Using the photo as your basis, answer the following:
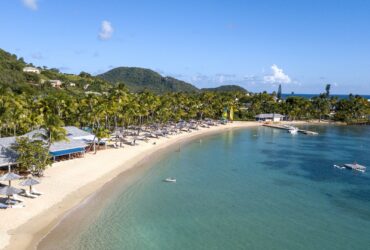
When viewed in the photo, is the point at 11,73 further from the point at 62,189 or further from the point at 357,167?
the point at 357,167

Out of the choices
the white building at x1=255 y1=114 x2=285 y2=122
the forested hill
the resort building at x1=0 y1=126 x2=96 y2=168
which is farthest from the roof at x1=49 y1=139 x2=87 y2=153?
the white building at x1=255 y1=114 x2=285 y2=122

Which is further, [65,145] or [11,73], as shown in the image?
[11,73]

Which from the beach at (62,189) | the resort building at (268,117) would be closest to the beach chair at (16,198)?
the beach at (62,189)

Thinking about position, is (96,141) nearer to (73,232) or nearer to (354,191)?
(73,232)

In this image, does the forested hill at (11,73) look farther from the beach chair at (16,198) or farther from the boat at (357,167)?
the boat at (357,167)

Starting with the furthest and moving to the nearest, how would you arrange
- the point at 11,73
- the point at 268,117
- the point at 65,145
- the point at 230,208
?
the point at 268,117 → the point at 11,73 → the point at 65,145 → the point at 230,208

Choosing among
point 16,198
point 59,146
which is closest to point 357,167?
point 59,146

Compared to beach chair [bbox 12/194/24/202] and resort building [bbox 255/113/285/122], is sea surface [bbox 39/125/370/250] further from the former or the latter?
resort building [bbox 255/113/285/122]
